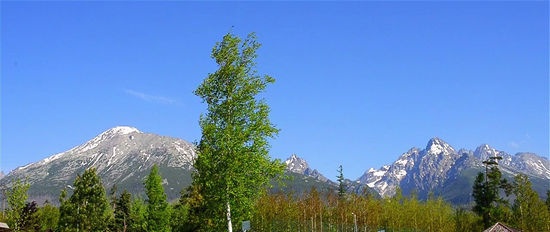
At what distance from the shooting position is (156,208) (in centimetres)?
8925

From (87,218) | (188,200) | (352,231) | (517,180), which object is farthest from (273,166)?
(352,231)

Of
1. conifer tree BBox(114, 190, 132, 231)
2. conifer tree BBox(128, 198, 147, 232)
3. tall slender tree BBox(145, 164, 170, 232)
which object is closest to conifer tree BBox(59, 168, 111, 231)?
conifer tree BBox(128, 198, 147, 232)

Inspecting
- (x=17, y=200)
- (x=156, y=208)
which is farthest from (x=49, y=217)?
(x=17, y=200)

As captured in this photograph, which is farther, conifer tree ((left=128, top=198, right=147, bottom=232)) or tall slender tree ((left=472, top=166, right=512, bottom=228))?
conifer tree ((left=128, top=198, right=147, bottom=232))

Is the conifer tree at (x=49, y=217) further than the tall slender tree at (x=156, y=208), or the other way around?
the conifer tree at (x=49, y=217)

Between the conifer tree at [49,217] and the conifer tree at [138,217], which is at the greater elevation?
the conifer tree at [49,217]

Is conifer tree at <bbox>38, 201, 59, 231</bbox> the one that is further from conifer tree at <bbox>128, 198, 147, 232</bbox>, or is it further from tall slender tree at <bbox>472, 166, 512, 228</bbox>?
tall slender tree at <bbox>472, 166, 512, 228</bbox>

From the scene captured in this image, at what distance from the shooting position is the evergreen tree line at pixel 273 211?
75.7 meters

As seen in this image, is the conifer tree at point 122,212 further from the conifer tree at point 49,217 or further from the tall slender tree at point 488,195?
the tall slender tree at point 488,195

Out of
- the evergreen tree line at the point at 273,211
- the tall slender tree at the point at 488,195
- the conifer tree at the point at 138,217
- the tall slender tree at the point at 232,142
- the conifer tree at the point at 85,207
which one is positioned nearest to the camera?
the tall slender tree at the point at 232,142

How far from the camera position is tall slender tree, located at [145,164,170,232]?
8862 centimetres

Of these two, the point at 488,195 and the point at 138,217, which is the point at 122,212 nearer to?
the point at 138,217

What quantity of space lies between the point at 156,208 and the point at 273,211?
103 feet

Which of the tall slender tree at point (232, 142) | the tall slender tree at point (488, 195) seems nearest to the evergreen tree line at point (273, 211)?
the tall slender tree at point (488, 195)
